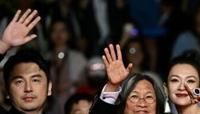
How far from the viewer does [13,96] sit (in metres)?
8.35

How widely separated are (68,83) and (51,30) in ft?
2.61

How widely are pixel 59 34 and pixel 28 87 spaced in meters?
3.35

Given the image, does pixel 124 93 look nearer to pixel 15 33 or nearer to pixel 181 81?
pixel 181 81

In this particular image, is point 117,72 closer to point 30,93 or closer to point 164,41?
point 30,93

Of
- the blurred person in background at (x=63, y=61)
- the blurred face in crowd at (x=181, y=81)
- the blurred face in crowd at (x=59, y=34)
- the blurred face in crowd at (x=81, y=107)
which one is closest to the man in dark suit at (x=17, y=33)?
the blurred face in crowd at (x=81, y=107)

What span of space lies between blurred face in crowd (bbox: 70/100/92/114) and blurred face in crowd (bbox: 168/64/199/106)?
0.96 m

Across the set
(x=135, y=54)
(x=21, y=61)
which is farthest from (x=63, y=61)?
(x=21, y=61)

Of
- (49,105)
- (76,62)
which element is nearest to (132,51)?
(76,62)

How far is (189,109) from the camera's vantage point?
8.30 metres

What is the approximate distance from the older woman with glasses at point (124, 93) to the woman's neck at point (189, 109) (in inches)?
6.3

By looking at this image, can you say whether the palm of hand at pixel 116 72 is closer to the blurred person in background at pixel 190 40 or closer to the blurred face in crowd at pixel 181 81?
the blurred face in crowd at pixel 181 81

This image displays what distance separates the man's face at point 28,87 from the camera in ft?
27.2

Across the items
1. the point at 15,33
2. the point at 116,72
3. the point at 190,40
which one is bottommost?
the point at 116,72

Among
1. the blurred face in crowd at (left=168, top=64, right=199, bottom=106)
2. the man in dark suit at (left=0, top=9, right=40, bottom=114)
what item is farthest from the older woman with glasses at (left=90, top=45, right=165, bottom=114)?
the man in dark suit at (left=0, top=9, right=40, bottom=114)
